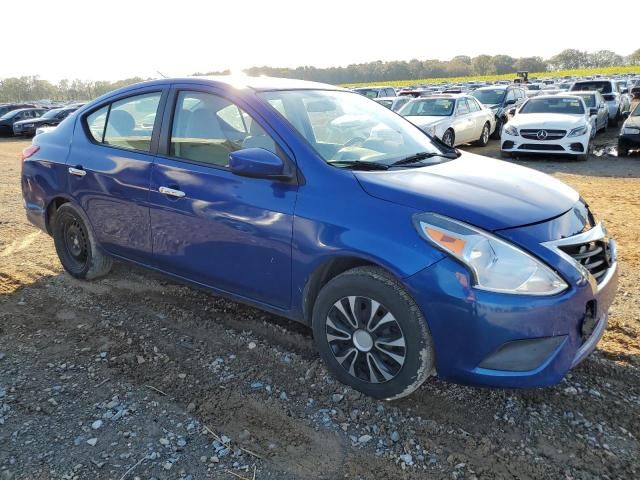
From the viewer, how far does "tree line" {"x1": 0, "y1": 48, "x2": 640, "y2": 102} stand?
250 feet

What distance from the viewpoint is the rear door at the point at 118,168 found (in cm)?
383

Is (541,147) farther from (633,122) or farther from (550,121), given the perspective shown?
(633,122)

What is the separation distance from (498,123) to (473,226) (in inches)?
607

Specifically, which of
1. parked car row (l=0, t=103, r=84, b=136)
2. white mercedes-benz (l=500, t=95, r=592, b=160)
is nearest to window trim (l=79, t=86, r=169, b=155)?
white mercedes-benz (l=500, t=95, r=592, b=160)

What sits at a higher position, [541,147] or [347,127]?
[347,127]

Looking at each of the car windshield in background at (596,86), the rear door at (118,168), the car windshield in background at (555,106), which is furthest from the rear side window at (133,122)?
A: the car windshield in background at (596,86)

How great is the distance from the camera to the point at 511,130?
1220 centimetres

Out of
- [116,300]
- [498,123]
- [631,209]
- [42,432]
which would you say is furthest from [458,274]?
[498,123]

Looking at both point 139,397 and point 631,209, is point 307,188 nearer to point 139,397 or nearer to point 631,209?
point 139,397

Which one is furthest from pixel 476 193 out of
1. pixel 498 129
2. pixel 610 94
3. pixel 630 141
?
pixel 610 94

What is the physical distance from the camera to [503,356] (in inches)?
102

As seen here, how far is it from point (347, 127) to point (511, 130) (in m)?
9.70

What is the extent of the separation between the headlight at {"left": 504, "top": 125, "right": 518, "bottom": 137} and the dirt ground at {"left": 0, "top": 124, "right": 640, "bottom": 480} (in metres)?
8.62

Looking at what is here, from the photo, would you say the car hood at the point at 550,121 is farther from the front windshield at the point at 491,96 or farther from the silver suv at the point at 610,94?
the silver suv at the point at 610,94
